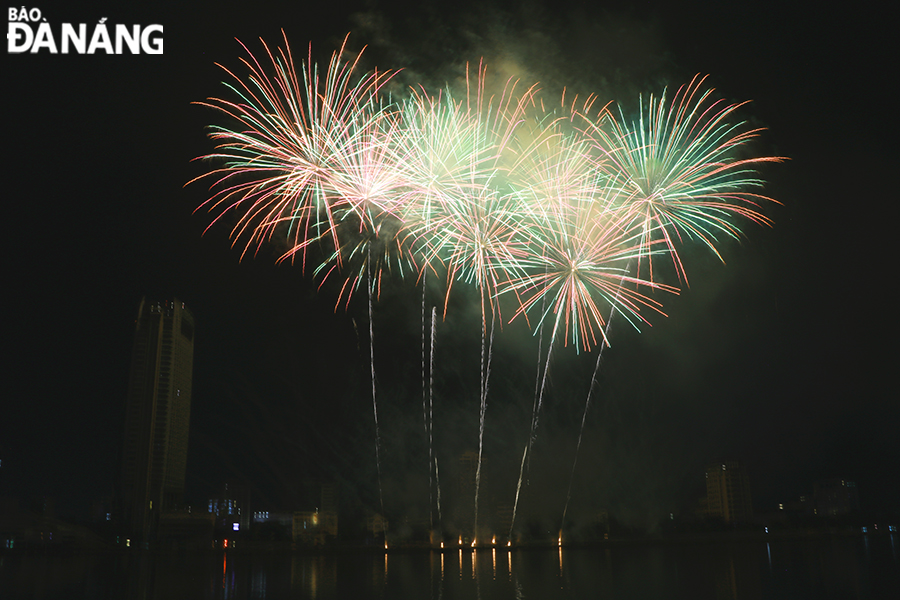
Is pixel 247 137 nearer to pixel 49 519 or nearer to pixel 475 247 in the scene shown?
pixel 475 247

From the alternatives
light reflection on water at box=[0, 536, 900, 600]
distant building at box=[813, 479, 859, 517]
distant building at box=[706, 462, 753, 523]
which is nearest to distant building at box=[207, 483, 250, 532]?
light reflection on water at box=[0, 536, 900, 600]

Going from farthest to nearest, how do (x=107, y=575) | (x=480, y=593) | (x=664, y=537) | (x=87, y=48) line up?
1. (x=664, y=537)
2. (x=107, y=575)
3. (x=480, y=593)
4. (x=87, y=48)

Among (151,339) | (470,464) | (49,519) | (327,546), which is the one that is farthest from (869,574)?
(49,519)

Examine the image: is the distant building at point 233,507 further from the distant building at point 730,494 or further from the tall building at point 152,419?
the distant building at point 730,494

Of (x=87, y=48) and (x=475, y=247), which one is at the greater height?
(x=87, y=48)

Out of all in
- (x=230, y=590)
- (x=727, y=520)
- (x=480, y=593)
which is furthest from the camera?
(x=727, y=520)

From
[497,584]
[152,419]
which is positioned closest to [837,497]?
[152,419]

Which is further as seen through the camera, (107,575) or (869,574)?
(107,575)
